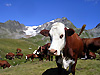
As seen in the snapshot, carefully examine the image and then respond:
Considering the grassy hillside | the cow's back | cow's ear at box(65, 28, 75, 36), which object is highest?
cow's ear at box(65, 28, 75, 36)

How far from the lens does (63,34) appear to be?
5832 mm

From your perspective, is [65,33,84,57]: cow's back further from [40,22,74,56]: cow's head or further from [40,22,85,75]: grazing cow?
[40,22,74,56]: cow's head

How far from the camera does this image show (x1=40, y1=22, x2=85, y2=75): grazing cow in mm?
5559

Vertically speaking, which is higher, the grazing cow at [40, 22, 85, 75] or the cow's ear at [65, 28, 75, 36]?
the cow's ear at [65, 28, 75, 36]

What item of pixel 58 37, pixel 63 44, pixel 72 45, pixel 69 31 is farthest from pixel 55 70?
pixel 58 37

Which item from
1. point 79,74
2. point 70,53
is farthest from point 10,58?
point 70,53

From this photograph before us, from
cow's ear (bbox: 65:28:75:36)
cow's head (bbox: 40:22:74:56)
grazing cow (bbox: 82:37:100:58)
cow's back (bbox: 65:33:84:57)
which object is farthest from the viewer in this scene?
grazing cow (bbox: 82:37:100:58)

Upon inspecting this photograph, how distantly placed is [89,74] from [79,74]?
866 millimetres

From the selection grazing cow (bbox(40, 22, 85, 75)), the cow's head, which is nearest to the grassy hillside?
grazing cow (bbox(40, 22, 85, 75))

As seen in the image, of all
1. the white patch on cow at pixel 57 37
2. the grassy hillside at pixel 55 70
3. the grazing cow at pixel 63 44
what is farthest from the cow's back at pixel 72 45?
the grassy hillside at pixel 55 70

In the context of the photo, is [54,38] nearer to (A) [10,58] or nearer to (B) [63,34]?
→ (B) [63,34]

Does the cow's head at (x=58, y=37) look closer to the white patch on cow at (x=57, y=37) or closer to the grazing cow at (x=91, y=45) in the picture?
the white patch on cow at (x=57, y=37)

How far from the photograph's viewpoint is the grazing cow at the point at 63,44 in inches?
219

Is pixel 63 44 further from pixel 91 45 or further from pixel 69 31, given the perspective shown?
pixel 91 45
